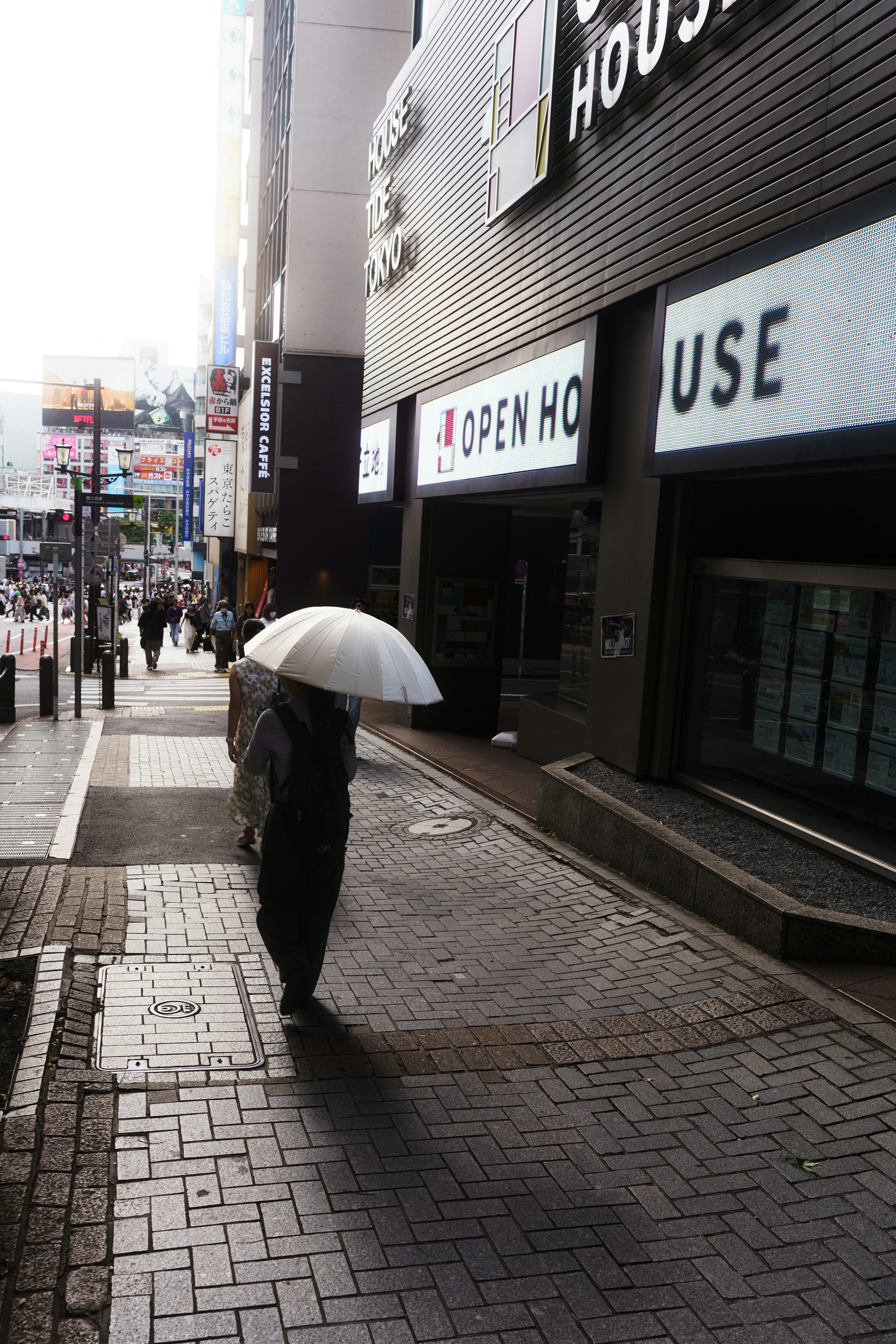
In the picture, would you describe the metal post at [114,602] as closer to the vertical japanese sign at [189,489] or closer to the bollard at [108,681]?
the bollard at [108,681]

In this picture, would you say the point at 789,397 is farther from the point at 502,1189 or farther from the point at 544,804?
the point at 502,1189

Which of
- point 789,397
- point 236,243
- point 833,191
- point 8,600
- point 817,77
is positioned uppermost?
point 236,243

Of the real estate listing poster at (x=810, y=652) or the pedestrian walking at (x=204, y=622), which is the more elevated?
the real estate listing poster at (x=810, y=652)

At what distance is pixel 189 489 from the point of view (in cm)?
8150

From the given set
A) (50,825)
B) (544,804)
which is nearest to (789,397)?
(544,804)

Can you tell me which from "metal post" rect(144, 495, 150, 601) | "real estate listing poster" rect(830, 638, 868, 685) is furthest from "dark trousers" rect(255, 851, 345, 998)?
"metal post" rect(144, 495, 150, 601)

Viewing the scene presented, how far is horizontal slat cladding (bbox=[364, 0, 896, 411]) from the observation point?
6500 millimetres

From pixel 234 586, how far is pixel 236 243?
29877mm

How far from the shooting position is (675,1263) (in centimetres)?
352

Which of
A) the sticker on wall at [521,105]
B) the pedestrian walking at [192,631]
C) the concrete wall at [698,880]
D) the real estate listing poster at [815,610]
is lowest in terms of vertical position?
the pedestrian walking at [192,631]

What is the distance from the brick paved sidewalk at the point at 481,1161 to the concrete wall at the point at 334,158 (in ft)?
86.8

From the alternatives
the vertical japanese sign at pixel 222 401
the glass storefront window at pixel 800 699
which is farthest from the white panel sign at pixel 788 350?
the vertical japanese sign at pixel 222 401

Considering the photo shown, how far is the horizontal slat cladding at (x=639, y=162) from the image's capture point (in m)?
6.50

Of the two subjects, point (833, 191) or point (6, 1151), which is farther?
point (833, 191)
